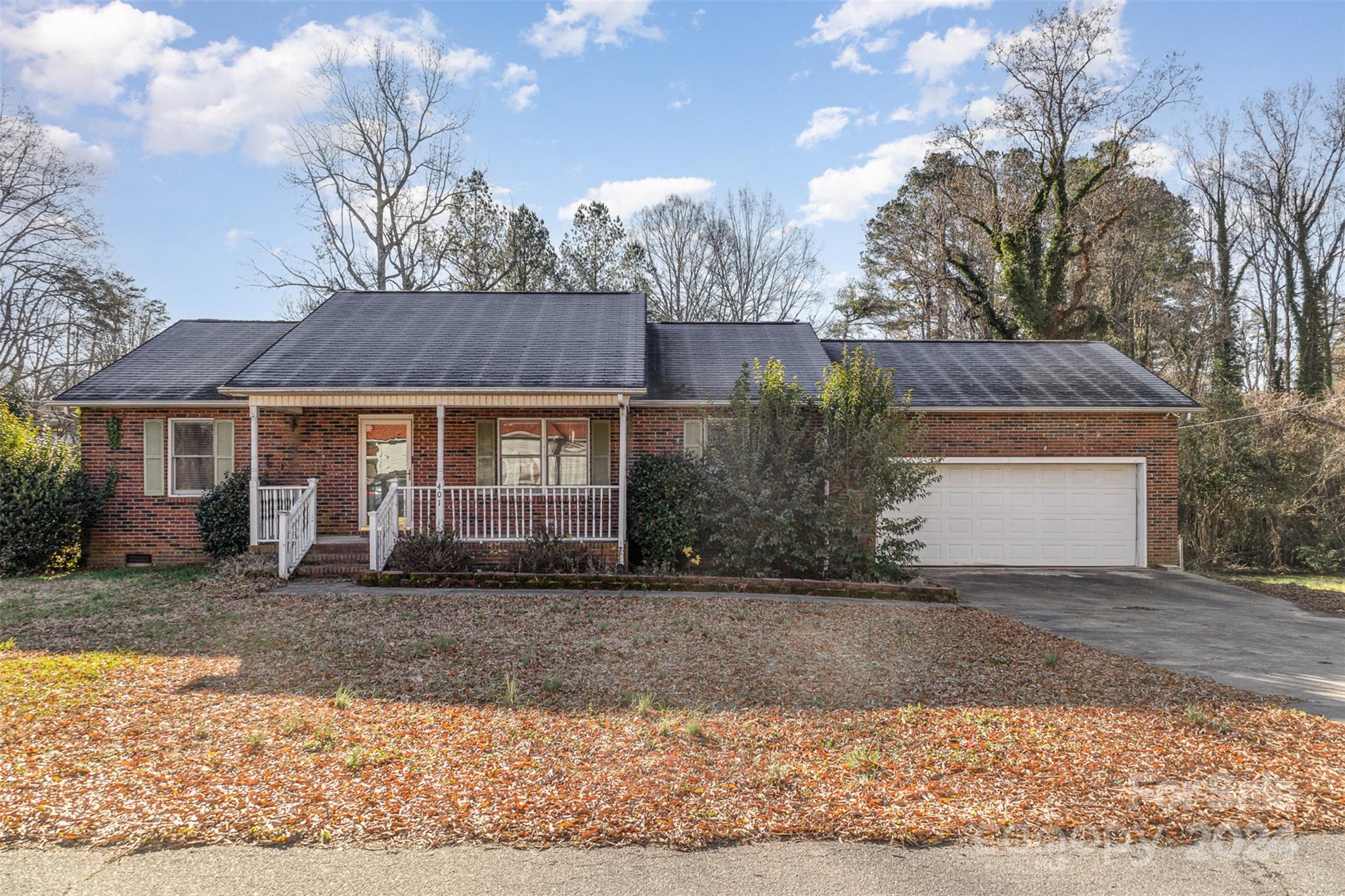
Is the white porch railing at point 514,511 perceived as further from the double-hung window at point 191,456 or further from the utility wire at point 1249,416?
the utility wire at point 1249,416

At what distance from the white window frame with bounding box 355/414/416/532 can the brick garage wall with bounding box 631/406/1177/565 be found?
892 cm

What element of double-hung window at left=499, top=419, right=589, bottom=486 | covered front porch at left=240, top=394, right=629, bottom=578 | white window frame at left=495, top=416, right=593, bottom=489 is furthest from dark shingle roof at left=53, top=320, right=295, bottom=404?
double-hung window at left=499, top=419, right=589, bottom=486

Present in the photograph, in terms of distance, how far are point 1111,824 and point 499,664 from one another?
4634 millimetres

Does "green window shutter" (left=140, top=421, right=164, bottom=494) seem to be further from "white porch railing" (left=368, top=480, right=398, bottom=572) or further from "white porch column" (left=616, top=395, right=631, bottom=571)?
"white porch column" (left=616, top=395, right=631, bottom=571)

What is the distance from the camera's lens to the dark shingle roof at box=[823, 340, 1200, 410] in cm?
1306

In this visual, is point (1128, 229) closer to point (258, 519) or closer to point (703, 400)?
point (703, 400)

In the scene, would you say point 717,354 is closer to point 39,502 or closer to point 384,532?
point 384,532

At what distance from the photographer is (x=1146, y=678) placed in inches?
250

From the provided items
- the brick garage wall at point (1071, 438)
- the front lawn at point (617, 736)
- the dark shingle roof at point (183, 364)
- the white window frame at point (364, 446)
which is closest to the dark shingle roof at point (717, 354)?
the brick garage wall at point (1071, 438)

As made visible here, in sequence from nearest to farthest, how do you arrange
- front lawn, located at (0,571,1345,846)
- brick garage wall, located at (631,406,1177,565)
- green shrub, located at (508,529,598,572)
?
1. front lawn, located at (0,571,1345,846)
2. green shrub, located at (508,529,598,572)
3. brick garage wall, located at (631,406,1177,565)

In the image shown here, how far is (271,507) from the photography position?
1145 cm

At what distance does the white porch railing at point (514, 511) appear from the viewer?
11.2 metres

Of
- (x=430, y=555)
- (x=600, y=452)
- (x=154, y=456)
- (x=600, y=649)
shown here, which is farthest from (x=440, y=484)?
(x=154, y=456)

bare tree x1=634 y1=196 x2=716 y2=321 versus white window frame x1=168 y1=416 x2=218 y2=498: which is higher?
bare tree x1=634 y1=196 x2=716 y2=321
